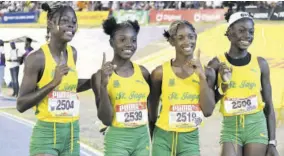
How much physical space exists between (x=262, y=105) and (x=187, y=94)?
0.98m

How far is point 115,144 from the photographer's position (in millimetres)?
5480

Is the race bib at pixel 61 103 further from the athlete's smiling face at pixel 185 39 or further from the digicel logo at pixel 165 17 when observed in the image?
the digicel logo at pixel 165 17

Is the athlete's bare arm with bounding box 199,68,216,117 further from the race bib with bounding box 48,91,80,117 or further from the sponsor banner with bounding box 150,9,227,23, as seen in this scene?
the sponsor banner with bounding box 150,9,227,23

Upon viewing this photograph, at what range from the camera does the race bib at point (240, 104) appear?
19.8 ft

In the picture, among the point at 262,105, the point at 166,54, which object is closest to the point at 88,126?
the point at 262,105

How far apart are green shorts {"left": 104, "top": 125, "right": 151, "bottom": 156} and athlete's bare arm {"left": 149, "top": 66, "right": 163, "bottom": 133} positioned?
1.43ft

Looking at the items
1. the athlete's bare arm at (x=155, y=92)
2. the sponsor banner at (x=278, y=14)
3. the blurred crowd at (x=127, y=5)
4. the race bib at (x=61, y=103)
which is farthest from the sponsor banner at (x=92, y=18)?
the race bib at (x=61, y=103)

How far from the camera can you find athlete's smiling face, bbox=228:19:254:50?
600 centimetres

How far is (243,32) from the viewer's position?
237 inches

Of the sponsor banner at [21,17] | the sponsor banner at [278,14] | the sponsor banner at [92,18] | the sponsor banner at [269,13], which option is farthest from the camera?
the sponsor banner at [21,17]

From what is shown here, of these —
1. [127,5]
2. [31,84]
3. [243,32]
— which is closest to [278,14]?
[127,5]

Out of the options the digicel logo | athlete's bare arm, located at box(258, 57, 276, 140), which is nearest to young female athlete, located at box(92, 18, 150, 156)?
athlete's bare arm, located at box(258, 57, 276, 140)

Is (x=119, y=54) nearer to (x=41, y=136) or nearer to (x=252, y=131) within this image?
(x=41, y=136)

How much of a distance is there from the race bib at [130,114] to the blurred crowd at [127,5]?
18741mm
